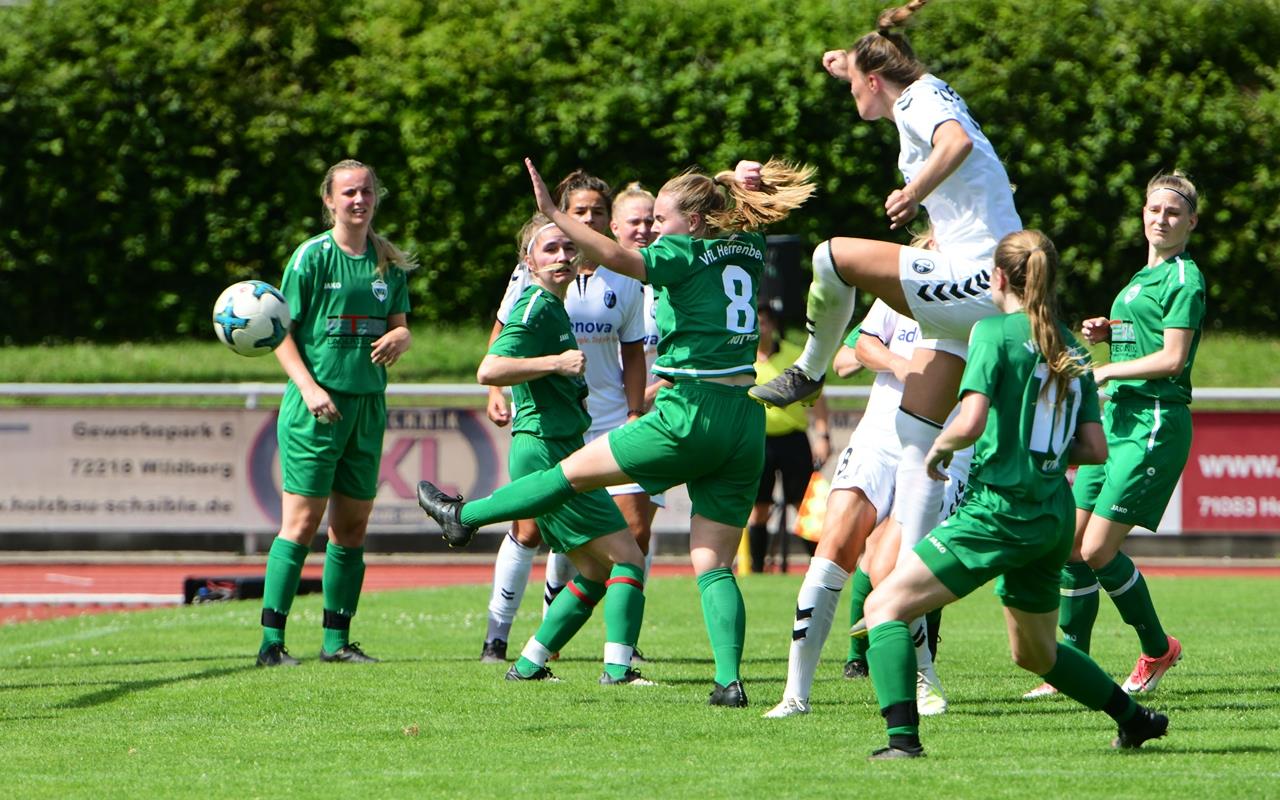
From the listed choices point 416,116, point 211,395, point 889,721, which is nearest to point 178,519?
point 211,395

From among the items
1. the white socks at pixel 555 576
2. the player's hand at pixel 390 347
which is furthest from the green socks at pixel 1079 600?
the player's hand at pixel 390 347

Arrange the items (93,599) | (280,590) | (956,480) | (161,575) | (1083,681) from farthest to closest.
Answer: (161,575)
(93,599)
(280,590)
(956,480)
(1083,681)

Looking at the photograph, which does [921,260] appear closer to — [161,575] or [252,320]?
[252,320]

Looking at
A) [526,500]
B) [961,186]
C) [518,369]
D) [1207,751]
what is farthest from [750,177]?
[1207,751]

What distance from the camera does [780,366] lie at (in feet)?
46.9

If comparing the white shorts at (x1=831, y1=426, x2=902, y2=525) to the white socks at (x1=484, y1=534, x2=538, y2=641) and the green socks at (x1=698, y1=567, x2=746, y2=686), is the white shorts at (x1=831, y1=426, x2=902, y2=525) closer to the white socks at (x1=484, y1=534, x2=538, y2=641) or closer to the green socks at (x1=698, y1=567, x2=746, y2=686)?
the green socks at (x1=698, y1=567, x2=746, y2=686)

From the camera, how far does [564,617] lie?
758 cm

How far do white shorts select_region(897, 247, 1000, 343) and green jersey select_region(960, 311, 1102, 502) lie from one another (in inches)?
26.8

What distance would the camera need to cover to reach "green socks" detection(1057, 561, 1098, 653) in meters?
7.45

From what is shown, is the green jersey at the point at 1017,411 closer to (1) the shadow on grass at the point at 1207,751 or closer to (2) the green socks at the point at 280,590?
(1) the shadow on grass at the point at 1207,751

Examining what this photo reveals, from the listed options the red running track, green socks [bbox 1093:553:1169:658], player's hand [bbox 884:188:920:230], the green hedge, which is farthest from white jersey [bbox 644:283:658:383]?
the green hedge

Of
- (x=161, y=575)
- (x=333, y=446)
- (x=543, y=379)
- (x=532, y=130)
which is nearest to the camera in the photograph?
(x=543, y=379)

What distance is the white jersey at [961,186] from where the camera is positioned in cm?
609

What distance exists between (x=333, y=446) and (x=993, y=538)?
4.06 meters
